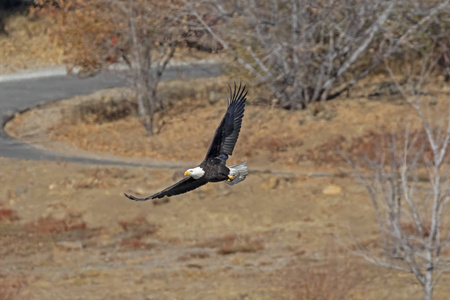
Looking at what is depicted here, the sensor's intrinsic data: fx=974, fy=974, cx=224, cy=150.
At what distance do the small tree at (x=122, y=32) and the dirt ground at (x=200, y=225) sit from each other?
3002 millimetres

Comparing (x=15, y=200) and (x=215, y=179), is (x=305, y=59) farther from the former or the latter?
(x=215, y=179)

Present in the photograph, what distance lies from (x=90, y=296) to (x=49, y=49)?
1350 inches

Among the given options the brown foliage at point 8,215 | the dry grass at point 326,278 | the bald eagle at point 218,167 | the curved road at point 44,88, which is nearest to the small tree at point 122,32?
the curved road at point 44,88

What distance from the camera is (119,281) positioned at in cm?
3341

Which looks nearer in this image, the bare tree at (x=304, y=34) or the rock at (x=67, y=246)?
the rock at (x=67, y=246)

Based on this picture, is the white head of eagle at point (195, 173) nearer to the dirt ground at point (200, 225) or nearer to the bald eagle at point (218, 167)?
the bald eagle at point (218, 167)

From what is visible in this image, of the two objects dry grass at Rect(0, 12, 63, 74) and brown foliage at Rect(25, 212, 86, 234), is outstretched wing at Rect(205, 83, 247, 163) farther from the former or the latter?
dry grass at Rect(0, 12, 63, 74)

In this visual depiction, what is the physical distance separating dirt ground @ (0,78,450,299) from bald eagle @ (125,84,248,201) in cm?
1960

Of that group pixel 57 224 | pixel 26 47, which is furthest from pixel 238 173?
pixel 26 47

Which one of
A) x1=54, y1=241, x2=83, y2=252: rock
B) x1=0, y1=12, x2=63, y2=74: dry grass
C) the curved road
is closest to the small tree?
the curved road

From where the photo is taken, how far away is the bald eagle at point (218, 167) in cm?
1120

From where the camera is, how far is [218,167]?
37.4 feet

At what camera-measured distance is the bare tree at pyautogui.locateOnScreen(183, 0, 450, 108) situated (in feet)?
134

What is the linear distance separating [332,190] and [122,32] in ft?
38.3
